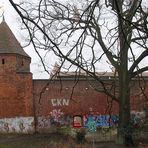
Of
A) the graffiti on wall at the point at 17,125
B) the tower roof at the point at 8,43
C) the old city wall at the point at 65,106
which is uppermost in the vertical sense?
the tower roof at the point at 8,43

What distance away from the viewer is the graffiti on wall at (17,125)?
3409 cm

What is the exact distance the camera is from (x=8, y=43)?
116 feet

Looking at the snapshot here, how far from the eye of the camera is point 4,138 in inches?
1259

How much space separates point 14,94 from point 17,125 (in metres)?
2.20

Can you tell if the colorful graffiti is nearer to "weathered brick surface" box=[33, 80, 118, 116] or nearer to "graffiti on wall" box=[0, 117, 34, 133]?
"weathered brick surface" box=[33, 80, 118, 116]

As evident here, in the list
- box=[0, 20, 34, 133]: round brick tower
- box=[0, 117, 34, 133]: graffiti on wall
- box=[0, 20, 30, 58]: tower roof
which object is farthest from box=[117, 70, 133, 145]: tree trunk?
box=[0, 20, 30, 58]: tower roof

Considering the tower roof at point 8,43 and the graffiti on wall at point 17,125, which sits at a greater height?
the tower roof at point 8,43

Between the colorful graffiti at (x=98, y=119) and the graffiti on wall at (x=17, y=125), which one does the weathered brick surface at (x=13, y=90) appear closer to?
the graffiti on wall at (x=17, y=125)

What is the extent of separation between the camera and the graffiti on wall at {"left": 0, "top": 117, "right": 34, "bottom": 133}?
3409cm

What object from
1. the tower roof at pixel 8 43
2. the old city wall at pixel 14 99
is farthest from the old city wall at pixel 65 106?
the tower roof at pixel 8 43

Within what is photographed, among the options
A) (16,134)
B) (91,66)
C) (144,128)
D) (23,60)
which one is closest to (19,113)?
Result: (16,134)

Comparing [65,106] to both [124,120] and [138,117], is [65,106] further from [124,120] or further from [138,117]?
[124,120]

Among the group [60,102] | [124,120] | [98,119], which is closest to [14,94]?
[60,102]

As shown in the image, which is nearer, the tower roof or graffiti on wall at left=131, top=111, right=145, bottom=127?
graffiti on wall at left=131, top=111, right=145, bottom=127
